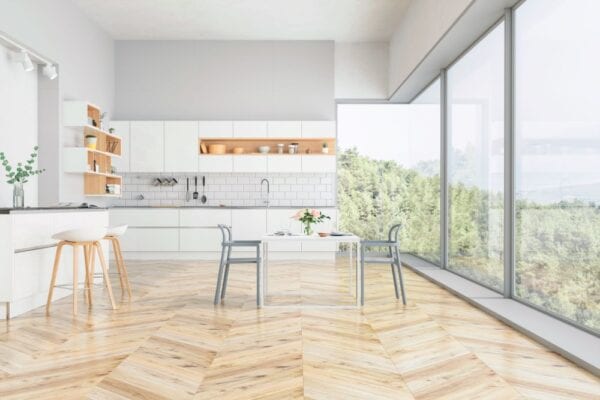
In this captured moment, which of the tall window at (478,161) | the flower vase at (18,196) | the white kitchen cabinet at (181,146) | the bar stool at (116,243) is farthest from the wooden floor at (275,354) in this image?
the white kitchen cabinet at (181,146)

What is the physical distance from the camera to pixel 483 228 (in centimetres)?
530

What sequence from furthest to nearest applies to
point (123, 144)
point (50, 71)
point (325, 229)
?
point (123, 144) → point (325, 229) → point (50, 71)

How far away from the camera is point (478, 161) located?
5.52 m

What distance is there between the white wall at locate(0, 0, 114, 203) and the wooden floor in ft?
9.15

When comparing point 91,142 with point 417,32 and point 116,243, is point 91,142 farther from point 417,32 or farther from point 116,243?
point 417,32

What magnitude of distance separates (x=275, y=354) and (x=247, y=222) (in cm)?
515

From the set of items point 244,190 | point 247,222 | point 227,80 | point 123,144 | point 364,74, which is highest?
point 364,74

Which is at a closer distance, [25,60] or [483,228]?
[483,228]

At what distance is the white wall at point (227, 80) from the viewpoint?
8703mm

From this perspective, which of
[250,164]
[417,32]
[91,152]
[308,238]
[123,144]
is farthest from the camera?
[250,164]

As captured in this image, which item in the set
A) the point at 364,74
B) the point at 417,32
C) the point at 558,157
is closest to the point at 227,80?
the point at 364,74

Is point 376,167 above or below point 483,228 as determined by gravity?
above

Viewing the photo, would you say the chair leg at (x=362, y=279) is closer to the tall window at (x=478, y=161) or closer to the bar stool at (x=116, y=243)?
the tall window at (x=478, y=161)

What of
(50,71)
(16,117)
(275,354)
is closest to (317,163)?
(50,71)
